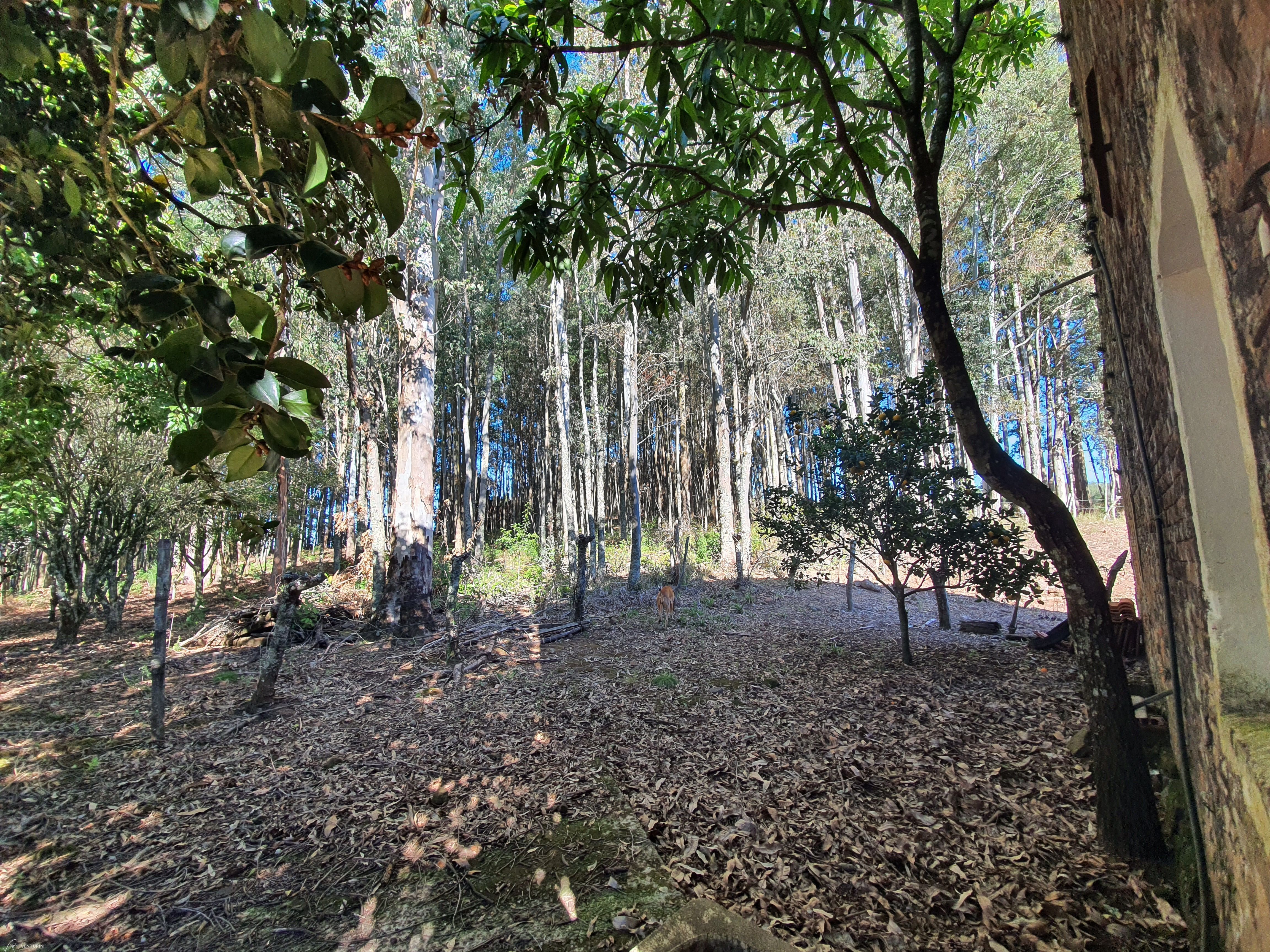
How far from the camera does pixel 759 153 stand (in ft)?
9.26

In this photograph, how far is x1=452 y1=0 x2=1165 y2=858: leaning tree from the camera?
2033 millimetres

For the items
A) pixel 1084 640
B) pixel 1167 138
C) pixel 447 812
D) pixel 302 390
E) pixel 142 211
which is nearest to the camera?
pixel 302 390

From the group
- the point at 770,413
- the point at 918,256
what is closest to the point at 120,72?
the point at 918,256

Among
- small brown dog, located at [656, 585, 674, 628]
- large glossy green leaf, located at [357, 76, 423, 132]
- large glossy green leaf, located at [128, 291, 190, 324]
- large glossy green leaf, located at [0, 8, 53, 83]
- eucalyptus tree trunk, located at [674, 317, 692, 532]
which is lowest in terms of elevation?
small brown dog, located at [656, 585, 674, 628]

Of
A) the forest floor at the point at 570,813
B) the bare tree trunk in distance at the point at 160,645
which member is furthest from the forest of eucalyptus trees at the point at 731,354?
the forest floor at the point at 570,813

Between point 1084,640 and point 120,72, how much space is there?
3.47 m

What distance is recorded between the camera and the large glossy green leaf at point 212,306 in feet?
2.03

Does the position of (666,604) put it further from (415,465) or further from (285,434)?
(285,434)

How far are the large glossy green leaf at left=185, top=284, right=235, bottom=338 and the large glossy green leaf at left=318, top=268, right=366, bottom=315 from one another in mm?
108

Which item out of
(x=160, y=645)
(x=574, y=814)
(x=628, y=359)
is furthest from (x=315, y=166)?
(x=628, y=359)

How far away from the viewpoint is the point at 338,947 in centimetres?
222

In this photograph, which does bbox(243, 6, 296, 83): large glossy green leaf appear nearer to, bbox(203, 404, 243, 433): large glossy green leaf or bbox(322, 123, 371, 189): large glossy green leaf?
bbox(322, 123, 371, 189): large glossy green leaf

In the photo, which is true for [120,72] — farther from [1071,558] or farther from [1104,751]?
[1104,751]

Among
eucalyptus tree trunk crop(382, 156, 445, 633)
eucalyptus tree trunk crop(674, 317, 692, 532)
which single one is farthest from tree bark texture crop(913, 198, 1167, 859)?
eucalyptus tree trunk crop(674, 317, 692, 532)
